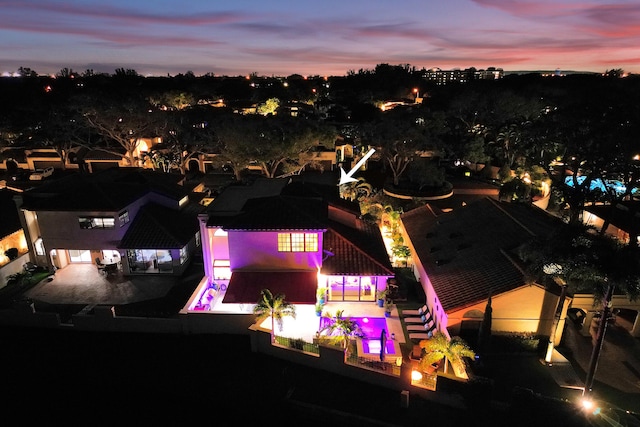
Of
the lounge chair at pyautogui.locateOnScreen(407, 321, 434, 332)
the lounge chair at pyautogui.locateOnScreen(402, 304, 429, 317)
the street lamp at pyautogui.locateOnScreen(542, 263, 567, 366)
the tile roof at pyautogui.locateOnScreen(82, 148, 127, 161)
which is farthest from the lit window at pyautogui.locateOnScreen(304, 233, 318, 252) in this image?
the tile roof at pyautogui.locateOnScreen(82, 148, 127, 161)

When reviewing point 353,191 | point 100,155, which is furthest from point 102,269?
point 100,155

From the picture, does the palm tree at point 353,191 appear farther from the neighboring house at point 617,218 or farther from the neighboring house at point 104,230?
the neighboring house at point 617,218

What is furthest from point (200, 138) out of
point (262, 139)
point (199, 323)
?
point (199, 323)

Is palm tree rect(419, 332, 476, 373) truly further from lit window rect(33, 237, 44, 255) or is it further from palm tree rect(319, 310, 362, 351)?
lit window rect(33, 237, 44, 255)

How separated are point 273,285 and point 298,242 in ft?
10.4

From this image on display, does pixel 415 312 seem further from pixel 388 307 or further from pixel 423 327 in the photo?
pixel 388 307

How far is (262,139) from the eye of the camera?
4725 cm

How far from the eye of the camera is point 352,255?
27.6 m

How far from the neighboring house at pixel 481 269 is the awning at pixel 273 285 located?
790 centimetres

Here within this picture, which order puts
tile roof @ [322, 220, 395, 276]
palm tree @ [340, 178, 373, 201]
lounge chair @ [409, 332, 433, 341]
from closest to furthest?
1. lounge chair @ [409, 332, 433, 341]
2. tile roof @ [322, 220, 395, 276]
3. palm tree @ [340, 178, 373, 201]

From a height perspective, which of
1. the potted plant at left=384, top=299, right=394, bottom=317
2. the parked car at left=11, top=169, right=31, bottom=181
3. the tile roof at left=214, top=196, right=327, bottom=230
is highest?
the tile roof at left=214, top=196, right=327, bottom=230

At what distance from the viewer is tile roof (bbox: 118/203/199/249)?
2995 centimetres

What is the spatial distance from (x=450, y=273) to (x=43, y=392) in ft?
76.6

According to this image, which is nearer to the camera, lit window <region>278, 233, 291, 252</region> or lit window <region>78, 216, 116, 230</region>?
lit window <region>278, 233, 291, 252</region>
